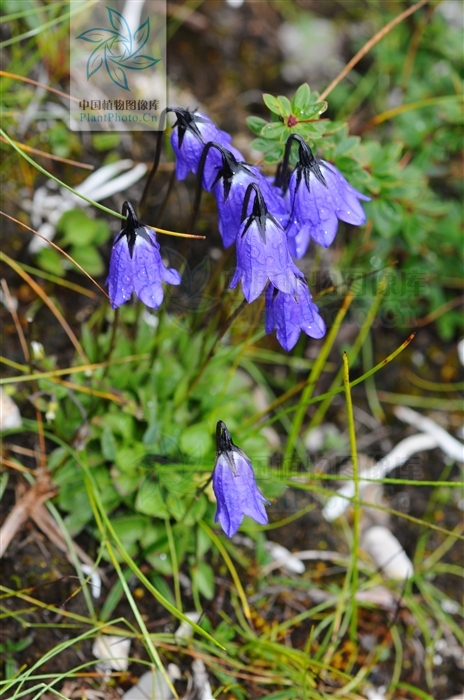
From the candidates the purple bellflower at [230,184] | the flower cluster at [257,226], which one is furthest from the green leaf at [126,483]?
the purple bellflower at [230,184]

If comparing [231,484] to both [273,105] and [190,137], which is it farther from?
[273,105]

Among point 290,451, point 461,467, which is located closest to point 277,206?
point 290,451

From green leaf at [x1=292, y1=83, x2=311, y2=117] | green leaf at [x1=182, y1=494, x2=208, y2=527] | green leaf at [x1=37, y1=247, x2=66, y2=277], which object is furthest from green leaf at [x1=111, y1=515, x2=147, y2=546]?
green leaf at [x1=292, y1=83, x2=311, y2=117]

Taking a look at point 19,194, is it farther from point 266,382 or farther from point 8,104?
point 266,382

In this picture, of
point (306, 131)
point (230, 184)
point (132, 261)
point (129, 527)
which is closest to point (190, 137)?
point (230, 184)

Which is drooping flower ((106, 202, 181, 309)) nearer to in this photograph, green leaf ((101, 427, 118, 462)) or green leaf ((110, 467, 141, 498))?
green leaf ((101, 427, 118, 462))
